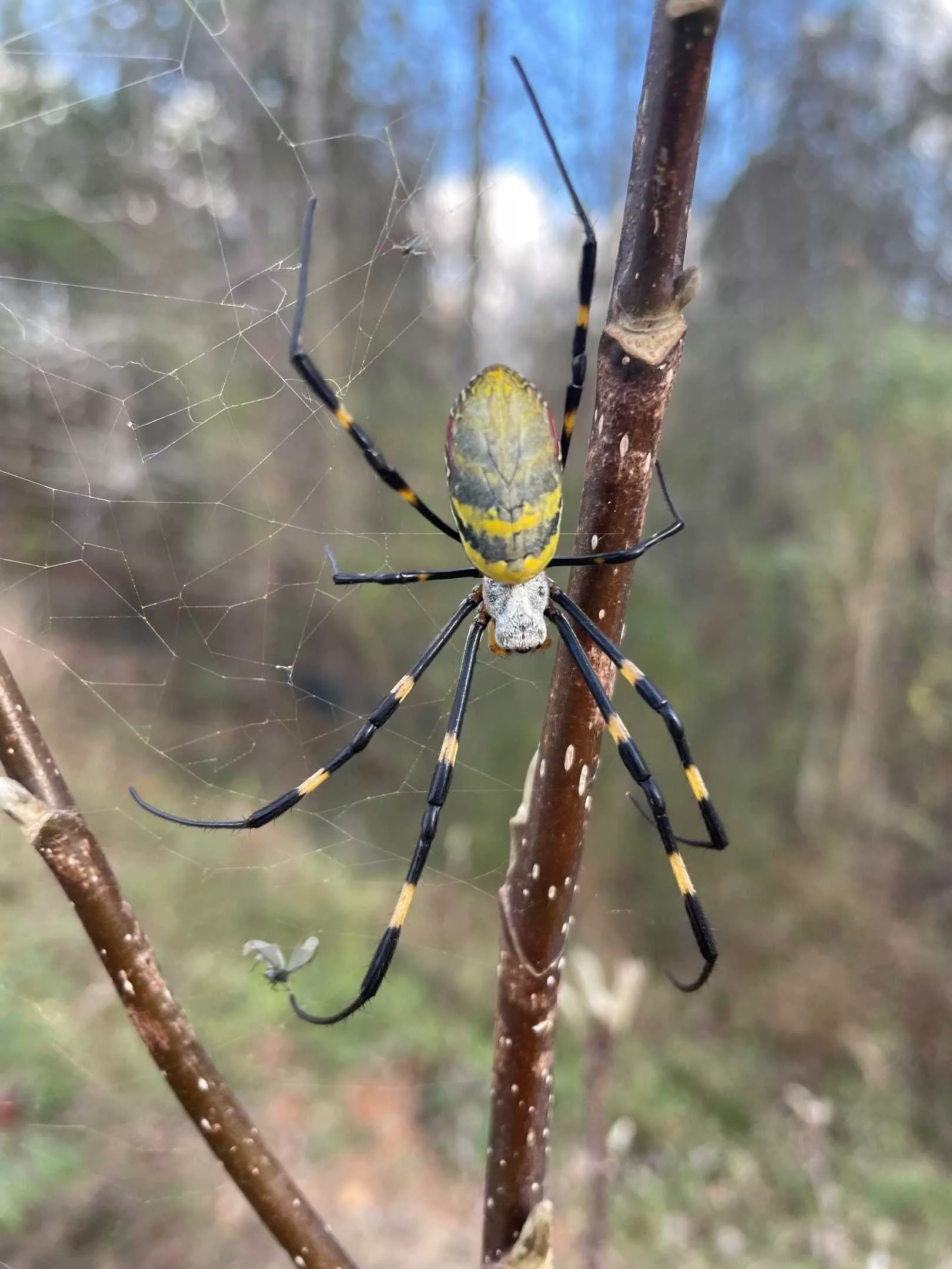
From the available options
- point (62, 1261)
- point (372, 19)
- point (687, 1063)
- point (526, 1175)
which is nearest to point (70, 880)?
point (526, 1175)

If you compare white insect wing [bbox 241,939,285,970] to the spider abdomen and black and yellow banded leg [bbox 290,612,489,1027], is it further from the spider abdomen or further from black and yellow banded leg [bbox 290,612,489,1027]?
the spider abdomen

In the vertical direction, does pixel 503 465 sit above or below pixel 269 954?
above

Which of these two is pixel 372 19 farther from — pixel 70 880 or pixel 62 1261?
pixel 62 1261

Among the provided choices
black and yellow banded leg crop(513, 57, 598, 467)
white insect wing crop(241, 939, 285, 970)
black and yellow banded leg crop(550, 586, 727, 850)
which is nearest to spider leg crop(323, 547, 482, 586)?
black and yellow banded leg crop(550, 586, 727, 850)

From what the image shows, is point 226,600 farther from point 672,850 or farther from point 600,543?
point 600,543

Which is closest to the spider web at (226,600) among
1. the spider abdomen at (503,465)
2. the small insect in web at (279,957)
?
the spider abdomen at (503,465)

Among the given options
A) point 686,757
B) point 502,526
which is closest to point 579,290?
point 502,526
